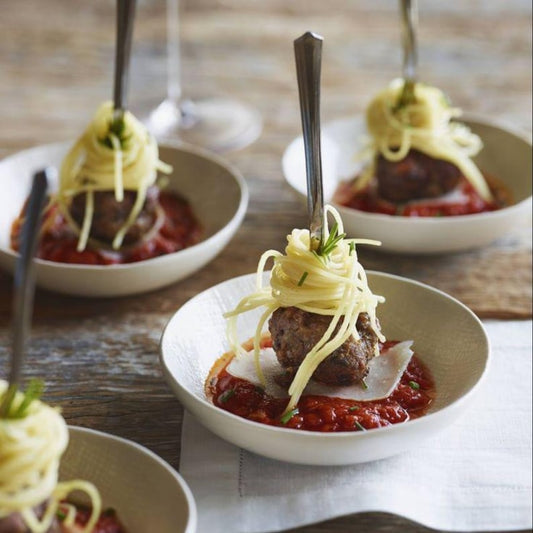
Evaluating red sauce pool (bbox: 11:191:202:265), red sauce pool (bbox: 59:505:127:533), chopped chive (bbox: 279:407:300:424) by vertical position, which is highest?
chopped chive (bbox: 279:407:300:424)

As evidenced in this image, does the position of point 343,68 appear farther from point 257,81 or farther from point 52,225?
point 52,225

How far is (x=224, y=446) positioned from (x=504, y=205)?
7.32 feet

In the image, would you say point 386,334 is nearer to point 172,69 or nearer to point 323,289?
point 323,289

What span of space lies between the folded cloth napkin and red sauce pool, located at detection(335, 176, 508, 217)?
140 centimetres

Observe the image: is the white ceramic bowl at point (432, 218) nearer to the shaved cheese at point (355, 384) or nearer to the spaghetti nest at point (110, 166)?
the spaghetti nest at point (110, 166)

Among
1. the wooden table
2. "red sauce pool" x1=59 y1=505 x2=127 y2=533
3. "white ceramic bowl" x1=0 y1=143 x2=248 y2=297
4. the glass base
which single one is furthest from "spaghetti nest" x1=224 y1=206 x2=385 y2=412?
the glass base

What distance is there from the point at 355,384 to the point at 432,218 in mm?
1231

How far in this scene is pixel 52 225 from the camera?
4.27 metres

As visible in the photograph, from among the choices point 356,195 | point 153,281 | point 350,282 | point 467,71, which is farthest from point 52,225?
point 467,71

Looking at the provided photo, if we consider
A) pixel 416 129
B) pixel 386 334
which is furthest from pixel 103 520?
pixel 416 129

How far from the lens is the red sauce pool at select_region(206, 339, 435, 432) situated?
2.97 m

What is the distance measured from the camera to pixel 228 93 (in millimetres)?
6238

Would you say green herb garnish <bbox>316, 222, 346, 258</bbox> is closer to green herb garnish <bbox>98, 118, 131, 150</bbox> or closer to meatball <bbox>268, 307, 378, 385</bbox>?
meatball <bbox>268, 307, 378, 385</bbox>

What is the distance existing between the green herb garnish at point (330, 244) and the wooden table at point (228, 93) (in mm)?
809
